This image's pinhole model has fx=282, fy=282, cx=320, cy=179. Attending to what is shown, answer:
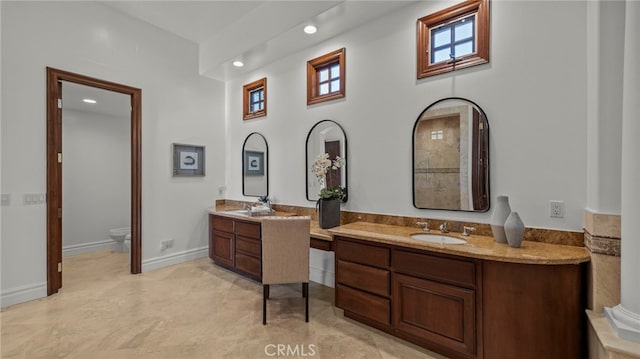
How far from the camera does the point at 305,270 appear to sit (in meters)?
2.64

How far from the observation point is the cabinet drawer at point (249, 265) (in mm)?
3434

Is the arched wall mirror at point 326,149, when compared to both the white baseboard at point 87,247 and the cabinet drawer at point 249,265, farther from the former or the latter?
the white baseboard at point 87,247

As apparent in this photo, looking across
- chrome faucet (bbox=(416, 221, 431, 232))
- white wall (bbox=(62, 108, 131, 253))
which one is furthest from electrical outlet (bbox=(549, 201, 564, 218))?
white wall (bbox=(62, 108, 131, 253))

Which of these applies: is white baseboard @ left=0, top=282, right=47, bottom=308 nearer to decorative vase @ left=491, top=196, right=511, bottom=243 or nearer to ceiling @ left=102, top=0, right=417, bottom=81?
ceiling @ left=102, top=0, right=417, bottom=81

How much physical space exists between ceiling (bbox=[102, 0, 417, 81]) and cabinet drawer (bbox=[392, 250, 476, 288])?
7.92ft

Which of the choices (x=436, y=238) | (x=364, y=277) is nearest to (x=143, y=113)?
(x=364, y=277)

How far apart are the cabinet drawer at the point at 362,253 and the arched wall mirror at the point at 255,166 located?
1938 millimetres

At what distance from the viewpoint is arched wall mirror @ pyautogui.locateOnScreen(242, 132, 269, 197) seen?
424 centimetres

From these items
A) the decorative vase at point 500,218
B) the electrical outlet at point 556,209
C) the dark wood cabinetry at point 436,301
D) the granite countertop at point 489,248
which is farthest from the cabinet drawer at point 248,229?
the electrical outlet at point 556,209

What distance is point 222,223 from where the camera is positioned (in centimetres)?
396

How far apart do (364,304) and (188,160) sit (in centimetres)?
343

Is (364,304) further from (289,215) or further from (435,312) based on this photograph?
(289,215)

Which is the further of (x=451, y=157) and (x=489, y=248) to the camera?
(x=451, y=157)

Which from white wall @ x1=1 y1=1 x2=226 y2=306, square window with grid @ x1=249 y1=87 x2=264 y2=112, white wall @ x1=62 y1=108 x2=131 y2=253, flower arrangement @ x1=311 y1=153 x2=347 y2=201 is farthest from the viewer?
white wall @ x1=62 y1=108 x2=131 y2=253
